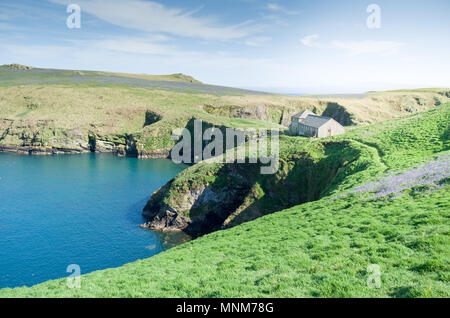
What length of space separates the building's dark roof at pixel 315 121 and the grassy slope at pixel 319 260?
1858 inches

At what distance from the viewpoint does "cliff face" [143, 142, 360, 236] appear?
2084 inches

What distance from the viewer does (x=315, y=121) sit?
7888 centimetres

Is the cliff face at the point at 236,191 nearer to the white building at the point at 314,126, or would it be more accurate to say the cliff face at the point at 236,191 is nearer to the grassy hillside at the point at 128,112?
the white building at the point at 314,126

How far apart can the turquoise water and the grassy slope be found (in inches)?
1008

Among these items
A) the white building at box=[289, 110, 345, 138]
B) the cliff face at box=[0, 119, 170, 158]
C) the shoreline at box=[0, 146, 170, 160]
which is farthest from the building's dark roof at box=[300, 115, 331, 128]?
the cliff face at box=[0, 119, 170, 158]

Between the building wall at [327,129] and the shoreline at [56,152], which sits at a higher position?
the building wall at [327,129]

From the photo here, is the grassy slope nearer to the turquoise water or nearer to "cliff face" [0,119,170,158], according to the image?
the turquoise water

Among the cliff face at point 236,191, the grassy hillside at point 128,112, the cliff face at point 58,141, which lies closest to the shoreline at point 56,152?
the cliff face at point 58,141

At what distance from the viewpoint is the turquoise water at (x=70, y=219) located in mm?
43562

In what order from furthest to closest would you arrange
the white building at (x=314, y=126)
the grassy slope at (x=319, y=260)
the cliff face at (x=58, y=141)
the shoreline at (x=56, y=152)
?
the cliff face at (x=58, y=141)
the shoreline at (x=56, y=152)
the white building at (x=314, y=126)
the grassy slope at (x=319, y=260)

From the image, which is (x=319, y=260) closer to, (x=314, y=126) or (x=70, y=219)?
(x=70, y=219)

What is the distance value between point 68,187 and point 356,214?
7847cm
